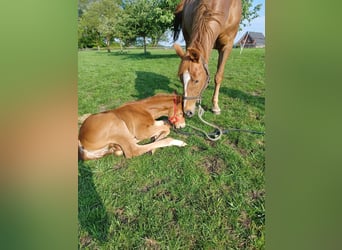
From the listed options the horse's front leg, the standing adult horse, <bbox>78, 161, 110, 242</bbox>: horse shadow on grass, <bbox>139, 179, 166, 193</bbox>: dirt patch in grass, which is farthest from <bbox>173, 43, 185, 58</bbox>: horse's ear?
<bbox>78, 161, 110, 242</bbox>: horse shadow on grass

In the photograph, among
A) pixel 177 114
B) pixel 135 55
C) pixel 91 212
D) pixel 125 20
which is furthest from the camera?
pixel 177 114

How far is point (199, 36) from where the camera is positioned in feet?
6.22

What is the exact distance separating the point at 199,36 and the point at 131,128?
34.7 inches

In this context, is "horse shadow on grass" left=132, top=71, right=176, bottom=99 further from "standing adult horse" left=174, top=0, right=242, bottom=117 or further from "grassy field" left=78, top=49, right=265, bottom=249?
"standing adult horse" left=174, top=0, right=242, bottom=117

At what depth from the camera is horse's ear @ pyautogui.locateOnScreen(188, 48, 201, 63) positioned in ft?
5.95

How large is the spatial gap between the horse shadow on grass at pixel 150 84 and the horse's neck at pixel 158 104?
10 cm

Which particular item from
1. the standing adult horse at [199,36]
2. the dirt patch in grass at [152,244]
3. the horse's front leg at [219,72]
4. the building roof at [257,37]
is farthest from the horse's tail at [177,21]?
the dirt patch in grass at [152,244]

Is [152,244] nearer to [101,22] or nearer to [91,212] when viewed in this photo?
[91,212]

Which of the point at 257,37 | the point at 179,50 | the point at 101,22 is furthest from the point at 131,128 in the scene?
the point at 257,37

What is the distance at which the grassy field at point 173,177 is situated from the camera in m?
1.33

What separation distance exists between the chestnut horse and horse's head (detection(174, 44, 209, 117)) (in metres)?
0.11

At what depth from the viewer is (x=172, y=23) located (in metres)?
1.77
